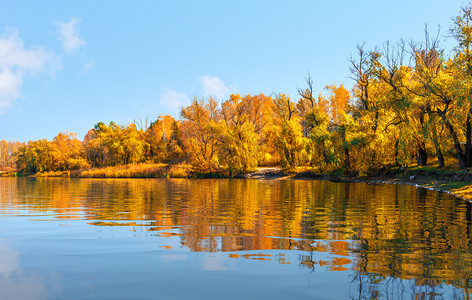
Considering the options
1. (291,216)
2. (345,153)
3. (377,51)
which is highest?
(377,51)

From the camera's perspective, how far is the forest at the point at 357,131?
26.6 metres

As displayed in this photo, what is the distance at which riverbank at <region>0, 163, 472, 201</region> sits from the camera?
23567 mm

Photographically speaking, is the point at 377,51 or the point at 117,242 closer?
the point at 117,242

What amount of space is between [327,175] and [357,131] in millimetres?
7818

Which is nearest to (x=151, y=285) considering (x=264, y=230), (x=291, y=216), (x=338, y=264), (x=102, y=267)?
(x=102, y=267)

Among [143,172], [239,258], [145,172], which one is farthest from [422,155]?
[143,172]

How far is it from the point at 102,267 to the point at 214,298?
2.41m

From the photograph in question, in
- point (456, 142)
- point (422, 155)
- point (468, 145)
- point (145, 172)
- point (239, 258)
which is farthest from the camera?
point (145, 172)

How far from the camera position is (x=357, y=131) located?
3694 cm

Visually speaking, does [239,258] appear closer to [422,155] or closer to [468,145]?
[468,145]

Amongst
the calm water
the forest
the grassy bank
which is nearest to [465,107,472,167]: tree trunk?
the forest

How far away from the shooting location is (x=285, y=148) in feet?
152

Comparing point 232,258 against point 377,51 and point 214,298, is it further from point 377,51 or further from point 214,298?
point 377,51

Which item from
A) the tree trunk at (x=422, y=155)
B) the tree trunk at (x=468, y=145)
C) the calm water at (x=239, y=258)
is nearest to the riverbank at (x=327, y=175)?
the tree trunk at (x=468, y=145)
